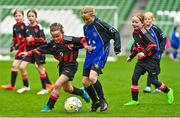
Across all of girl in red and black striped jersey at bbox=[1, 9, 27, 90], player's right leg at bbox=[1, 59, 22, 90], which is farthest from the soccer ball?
player's right leg at bbox=[1, 59, 22, 90]

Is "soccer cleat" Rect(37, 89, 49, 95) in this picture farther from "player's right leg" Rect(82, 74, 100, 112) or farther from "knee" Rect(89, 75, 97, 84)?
"knee" Rect(89, 75, 97, 84)

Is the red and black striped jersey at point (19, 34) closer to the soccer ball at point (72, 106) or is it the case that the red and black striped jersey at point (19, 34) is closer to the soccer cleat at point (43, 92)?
the soccer cleat at point (43, 92)

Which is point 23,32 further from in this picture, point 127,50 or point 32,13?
point 127,50

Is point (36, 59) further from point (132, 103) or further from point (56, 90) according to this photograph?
point (56, 90)

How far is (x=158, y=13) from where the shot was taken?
38.2m

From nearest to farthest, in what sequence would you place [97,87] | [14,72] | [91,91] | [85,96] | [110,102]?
[97,87] < [91,91] < [85,96] < [110,102] < [14,72]

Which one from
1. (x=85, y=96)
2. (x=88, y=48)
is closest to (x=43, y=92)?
(x=85, y=96)

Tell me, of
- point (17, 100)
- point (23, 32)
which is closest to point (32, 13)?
point (23, 32)

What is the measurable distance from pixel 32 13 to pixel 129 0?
85.5 feet

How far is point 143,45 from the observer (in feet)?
40.0

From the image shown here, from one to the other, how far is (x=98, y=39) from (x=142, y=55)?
1.27 meters

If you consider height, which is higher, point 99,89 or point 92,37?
point 92,37

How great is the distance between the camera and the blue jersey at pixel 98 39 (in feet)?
35.9

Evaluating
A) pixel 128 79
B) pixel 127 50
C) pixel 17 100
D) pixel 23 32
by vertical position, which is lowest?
pixel 127 50
